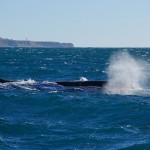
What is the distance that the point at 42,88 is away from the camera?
38219 millimetres

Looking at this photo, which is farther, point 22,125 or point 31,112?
point 31,112

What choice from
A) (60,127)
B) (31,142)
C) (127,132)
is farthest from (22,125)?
(127,132)

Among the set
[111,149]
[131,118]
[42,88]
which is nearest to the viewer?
[111,149]

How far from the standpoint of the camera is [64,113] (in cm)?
2756

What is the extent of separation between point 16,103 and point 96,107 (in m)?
5.27

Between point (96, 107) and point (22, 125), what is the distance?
23.6 feet

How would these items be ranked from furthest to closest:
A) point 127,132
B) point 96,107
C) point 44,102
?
point 44,102, point 96,107, point 127,132

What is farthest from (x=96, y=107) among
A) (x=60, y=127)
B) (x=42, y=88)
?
(x=42, y=88)

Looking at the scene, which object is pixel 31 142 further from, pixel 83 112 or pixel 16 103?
pixel 16 103

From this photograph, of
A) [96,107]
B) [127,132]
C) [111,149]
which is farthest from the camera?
[96,107]

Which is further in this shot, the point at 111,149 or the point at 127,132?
the point at 127,132

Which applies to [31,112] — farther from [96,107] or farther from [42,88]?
[42,88]

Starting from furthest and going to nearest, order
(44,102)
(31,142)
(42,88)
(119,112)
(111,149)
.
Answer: (42,88) → (44,102) → (119,112) → (31,142) → (111,149)

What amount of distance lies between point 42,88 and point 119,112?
39.0 ft
